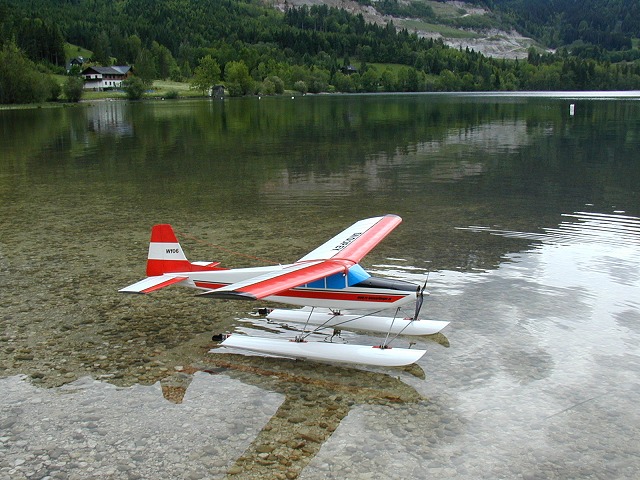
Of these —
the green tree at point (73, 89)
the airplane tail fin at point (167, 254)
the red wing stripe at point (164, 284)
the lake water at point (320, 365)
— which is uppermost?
the green tree at point (73, 89)

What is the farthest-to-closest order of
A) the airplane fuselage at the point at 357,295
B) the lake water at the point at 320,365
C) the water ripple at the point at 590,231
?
the water ripple at the point at 590,231 → the airplane fuselage at the point at 357,295 → the lake water at the point at 320,365

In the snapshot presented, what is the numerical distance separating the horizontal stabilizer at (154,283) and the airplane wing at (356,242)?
2920 millimetres

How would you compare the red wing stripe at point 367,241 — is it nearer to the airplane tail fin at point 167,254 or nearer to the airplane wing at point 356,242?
the airplane wing at point 356,242

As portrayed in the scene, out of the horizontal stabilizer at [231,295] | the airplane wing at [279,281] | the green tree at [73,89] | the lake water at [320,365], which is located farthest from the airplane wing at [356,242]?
the green tree at [73,89]

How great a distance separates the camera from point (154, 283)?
13.3m

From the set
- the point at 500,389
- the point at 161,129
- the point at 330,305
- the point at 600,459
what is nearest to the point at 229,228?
the point at 330,305

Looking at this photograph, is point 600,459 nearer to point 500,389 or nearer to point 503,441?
point 503,441

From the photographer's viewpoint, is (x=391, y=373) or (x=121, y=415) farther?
(x=391, y=373)

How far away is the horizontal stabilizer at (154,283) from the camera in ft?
42.5

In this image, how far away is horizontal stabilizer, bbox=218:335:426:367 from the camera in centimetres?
1141

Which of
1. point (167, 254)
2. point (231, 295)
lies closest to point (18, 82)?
point (167, 254)

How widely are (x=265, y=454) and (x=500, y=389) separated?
4.42 meters

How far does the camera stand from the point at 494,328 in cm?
1329

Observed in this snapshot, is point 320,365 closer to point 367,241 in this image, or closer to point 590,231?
point 367,241
